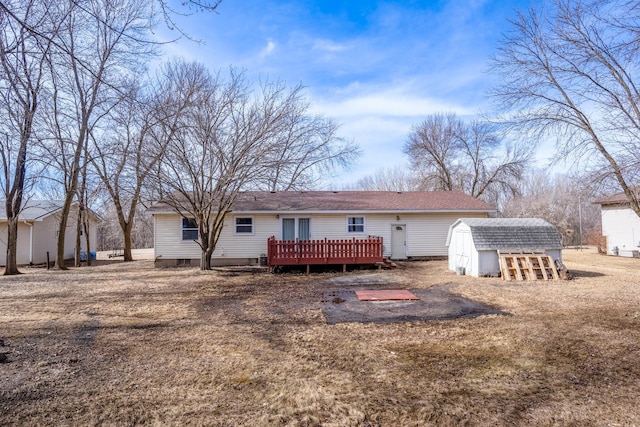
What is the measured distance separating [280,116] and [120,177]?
20.2 feet

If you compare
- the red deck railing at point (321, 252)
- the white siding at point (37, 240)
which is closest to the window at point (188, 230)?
the red deck railing at point (321, 252)

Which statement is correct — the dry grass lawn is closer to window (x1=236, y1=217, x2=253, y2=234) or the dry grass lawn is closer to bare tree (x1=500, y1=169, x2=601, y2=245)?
window (x1=236, y1=217, x2=253, y2=234)

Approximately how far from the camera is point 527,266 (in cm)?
1084

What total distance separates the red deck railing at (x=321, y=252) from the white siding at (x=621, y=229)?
1506cm

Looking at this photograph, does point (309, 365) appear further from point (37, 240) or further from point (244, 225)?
point (37, 240)

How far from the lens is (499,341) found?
491 centimetres

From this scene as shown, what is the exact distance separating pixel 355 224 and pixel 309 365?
13.0m

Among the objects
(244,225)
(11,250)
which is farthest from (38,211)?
(244,225)

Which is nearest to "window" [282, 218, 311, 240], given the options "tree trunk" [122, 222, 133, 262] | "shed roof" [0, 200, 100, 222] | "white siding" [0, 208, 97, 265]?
"tree trunk" [122, 222, 133, 262]

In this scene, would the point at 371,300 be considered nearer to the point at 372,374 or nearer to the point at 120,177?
the point at 372,374

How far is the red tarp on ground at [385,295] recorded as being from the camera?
792 centimetres

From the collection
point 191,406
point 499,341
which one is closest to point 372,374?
point 191,406

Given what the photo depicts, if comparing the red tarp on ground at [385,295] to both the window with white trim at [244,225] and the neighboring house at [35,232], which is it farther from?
the neighboring house at [35,232]

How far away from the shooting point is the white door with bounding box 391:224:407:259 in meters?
17.0
